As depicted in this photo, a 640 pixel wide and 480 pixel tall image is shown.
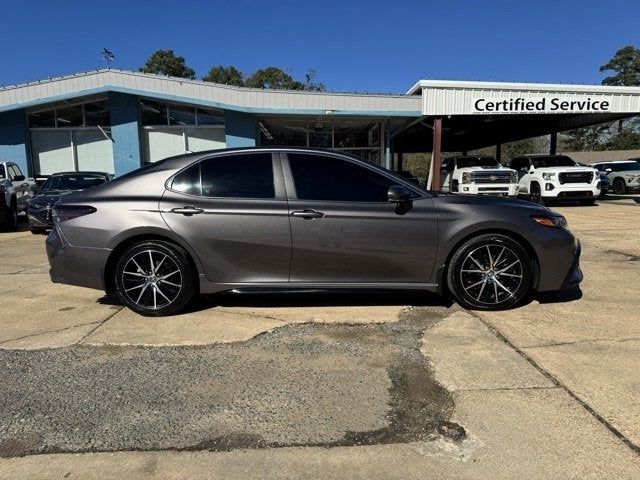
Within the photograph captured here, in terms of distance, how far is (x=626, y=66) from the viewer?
6288 centimetres

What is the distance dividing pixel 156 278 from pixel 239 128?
46.0 feet

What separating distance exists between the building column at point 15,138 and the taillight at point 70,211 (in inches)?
635

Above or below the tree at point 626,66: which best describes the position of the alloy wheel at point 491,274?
below

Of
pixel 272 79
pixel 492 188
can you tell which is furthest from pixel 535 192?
pixel 272 79

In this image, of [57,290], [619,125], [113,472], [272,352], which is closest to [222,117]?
[57,290]

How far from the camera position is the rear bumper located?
473 cm

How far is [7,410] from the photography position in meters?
3.08

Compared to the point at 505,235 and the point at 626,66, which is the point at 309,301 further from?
the point at 626,66

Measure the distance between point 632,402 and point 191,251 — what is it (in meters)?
3.63

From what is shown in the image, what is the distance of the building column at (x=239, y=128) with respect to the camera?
18.0m

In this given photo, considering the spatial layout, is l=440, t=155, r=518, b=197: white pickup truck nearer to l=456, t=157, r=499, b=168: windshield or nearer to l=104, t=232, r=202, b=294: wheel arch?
l=456, t=157, r=499, b=168: windshield

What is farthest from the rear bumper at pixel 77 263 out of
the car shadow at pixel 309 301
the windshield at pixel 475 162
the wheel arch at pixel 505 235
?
the windshield at pixel 475 162

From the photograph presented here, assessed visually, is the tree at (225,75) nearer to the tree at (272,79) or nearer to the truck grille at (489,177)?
the tree at (272,79)

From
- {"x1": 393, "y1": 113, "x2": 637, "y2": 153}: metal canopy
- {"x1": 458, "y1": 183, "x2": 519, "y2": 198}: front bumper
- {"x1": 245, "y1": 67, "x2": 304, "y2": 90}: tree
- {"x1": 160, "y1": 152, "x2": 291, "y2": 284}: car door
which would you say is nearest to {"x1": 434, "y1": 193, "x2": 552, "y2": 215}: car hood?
{"x1": 160, "y1": 152, "x2": 291, "y2": 284}: car door
